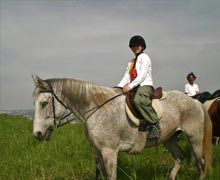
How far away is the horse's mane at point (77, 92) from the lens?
19.3 feet

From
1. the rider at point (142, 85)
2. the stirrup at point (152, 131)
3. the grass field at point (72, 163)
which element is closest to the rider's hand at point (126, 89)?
the rider at point (142, 85)

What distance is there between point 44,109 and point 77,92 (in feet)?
2.10

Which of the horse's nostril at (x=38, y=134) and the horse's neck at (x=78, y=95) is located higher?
the horse's neck at (x=78, y=95)

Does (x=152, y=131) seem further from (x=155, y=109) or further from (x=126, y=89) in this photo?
(x=126, y=89)

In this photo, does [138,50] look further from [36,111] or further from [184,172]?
[184,172]

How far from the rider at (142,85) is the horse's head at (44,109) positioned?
1.24 meters

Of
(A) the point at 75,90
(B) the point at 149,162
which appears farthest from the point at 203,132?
(A) the point at 75,90

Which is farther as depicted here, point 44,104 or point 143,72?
A: point 143,72

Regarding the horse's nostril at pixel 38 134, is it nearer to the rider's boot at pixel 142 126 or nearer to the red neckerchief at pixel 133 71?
the rider's boot at pixel 142 126

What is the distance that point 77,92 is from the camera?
232 inches

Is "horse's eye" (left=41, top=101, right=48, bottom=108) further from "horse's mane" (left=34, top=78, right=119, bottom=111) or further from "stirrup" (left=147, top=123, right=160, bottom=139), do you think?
"stirrup" (left=147, top=123, right=160, bottom=139)

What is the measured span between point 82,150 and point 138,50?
14.2 ft

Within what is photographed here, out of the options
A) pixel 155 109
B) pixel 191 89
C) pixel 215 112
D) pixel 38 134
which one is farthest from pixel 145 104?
pixel 191 89

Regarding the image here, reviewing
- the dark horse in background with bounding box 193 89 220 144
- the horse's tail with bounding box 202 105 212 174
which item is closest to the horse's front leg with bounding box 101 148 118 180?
the horse's tail with bounding box 202 105 212 174
